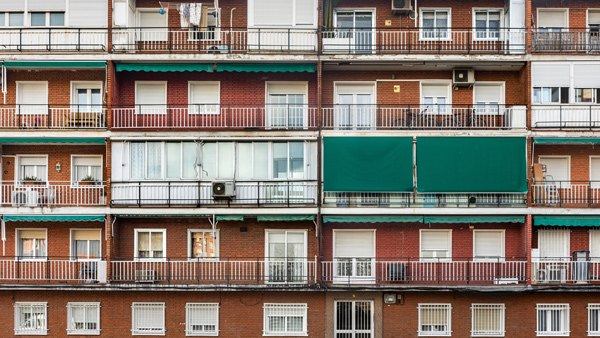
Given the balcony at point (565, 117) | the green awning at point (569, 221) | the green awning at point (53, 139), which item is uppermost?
the balcony at point (565, 117)

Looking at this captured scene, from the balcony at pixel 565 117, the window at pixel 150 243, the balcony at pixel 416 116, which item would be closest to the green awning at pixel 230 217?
the window at pixel 150 243

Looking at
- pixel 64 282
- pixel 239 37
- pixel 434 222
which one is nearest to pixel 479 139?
pixel 434 222

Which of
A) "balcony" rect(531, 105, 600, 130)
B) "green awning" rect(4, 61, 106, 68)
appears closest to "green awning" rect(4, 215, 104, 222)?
"green awning" rect(4, 61, 106, 68)

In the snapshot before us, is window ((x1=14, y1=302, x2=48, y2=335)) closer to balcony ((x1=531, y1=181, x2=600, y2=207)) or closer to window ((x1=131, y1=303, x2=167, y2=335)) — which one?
window ((x1=131, y1=303, x2=167, y2=335))

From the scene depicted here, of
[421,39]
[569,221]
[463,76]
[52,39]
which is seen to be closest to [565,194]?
[569,221]

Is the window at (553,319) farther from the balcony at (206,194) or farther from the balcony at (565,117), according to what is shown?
the balcony at (206,194)

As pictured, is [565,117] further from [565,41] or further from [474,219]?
[474,219]

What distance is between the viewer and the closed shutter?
1848 centimetres

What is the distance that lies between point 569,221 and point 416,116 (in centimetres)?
638

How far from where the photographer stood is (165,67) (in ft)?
59.7

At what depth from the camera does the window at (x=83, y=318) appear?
17.8 meters

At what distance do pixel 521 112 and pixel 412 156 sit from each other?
4.19 meters

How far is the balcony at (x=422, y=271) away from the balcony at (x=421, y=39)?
25.0 feet

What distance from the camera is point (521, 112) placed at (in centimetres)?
1784
